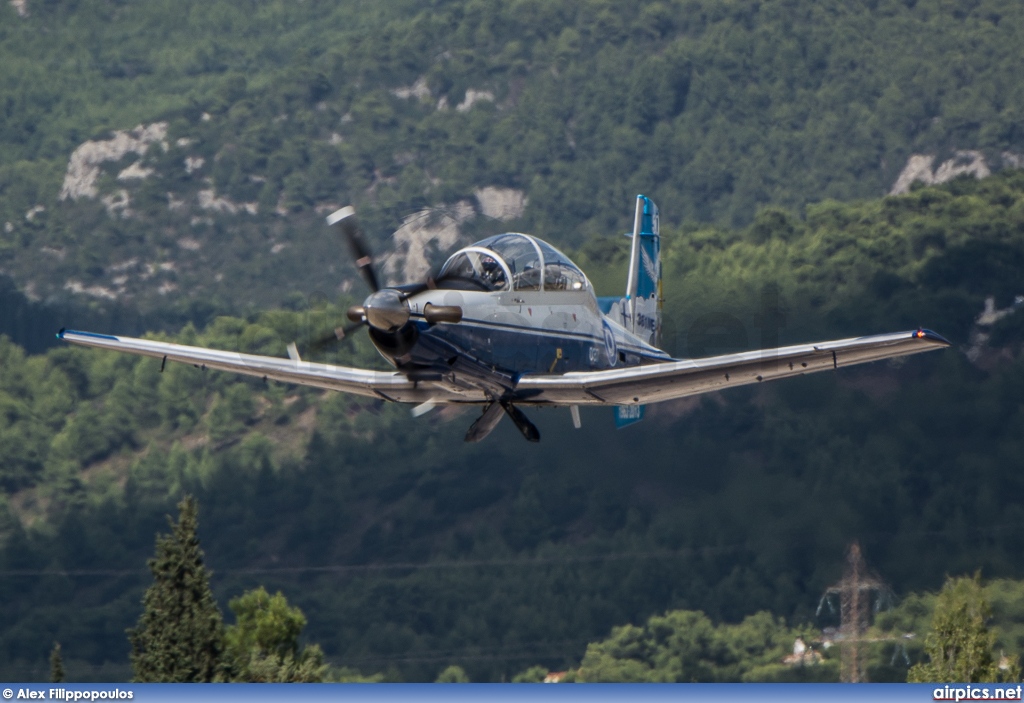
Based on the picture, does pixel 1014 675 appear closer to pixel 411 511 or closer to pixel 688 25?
pixel 411 511

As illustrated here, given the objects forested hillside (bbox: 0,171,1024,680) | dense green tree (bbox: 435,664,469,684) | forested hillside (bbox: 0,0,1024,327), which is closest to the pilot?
forested hillside (bbox: 0,171,1024,680)

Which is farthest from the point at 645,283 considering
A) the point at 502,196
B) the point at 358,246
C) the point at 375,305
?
the point at 502,196

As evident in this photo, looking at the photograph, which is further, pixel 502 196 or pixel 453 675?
pixel 502 196

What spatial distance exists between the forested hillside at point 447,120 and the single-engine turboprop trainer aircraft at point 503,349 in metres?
68.9

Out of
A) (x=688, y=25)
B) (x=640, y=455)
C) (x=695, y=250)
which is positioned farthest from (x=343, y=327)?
(x=688, y=25)

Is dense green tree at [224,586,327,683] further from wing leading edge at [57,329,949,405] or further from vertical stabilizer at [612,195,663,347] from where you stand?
wing leading edge at [57,329,949,405]

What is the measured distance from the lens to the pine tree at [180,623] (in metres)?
31.2

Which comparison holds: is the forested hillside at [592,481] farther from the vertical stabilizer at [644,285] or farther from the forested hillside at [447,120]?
the forested hillside at [447,120]

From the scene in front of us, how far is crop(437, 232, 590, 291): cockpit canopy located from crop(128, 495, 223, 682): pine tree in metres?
11.6

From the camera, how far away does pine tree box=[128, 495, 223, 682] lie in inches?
1227

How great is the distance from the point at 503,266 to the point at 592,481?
94.1ft

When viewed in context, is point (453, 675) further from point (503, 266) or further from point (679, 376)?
point (503, 266)

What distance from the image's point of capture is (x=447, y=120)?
121375 millimetres

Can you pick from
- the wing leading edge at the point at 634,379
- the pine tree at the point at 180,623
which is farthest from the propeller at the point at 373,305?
the pine tree at the point at 180,623
